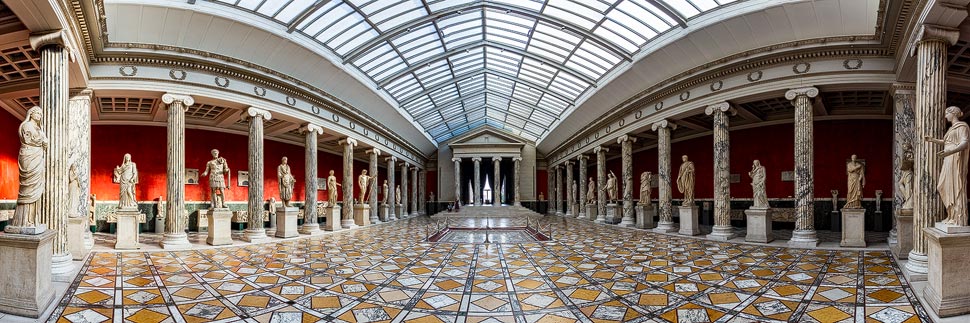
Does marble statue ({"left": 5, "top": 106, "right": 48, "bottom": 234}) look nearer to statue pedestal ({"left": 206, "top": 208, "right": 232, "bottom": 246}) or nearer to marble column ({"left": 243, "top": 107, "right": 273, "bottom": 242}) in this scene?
statue pedestal ({"left": 206, "top": 208, "right": 232, "bottom": 246})

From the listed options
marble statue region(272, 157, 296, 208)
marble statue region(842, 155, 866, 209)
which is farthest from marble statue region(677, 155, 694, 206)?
marble statue region(272, 157, 296, 208)

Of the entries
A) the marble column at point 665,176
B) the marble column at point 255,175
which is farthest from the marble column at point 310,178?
the marble column at point 665,176

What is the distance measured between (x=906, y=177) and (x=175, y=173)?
16.3m

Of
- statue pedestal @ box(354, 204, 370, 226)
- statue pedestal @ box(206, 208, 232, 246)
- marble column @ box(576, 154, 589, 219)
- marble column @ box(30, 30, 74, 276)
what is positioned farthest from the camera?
marble column @ box(576, 154, 589, 219)

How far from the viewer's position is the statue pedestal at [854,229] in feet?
32.5

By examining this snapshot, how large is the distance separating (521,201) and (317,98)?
22.7 meters

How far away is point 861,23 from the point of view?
31.0 ft

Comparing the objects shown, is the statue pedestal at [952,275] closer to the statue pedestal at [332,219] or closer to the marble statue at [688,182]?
the marble statue at [688,182]

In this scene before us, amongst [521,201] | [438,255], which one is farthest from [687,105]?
[521,201]

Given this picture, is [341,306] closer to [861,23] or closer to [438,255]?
[438,255]

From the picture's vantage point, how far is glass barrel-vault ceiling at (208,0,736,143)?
12.4 metres

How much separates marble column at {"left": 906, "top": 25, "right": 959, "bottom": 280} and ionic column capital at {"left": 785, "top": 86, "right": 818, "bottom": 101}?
11.3 ft

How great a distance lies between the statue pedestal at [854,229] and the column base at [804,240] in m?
0.53

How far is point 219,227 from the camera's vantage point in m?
11.5
